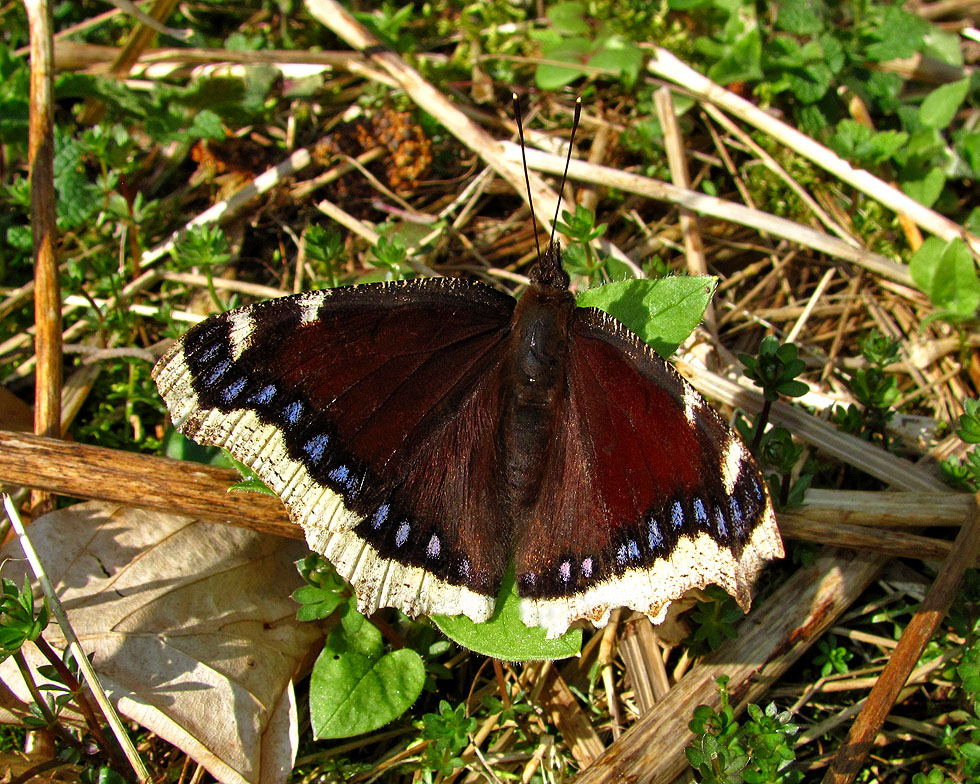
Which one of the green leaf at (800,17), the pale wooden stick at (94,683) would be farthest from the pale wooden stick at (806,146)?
the pale wooden stick at (94,683)

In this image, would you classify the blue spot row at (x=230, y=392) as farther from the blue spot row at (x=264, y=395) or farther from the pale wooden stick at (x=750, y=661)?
the pale wooden stick at (x=750, y=661)

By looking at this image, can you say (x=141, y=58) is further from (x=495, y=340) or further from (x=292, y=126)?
(x=495, y=340)

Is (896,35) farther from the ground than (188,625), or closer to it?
farther from the ground

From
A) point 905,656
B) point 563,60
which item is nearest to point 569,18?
point 563,60

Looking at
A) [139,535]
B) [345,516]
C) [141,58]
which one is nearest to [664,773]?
[345,516]

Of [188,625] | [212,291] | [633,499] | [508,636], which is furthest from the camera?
[212,291]

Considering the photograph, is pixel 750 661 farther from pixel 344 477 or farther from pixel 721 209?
pixel 721 209

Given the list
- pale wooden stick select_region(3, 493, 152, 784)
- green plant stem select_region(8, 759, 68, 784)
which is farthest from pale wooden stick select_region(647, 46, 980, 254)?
green plant stem select_region(8, 759, 68, 784)
